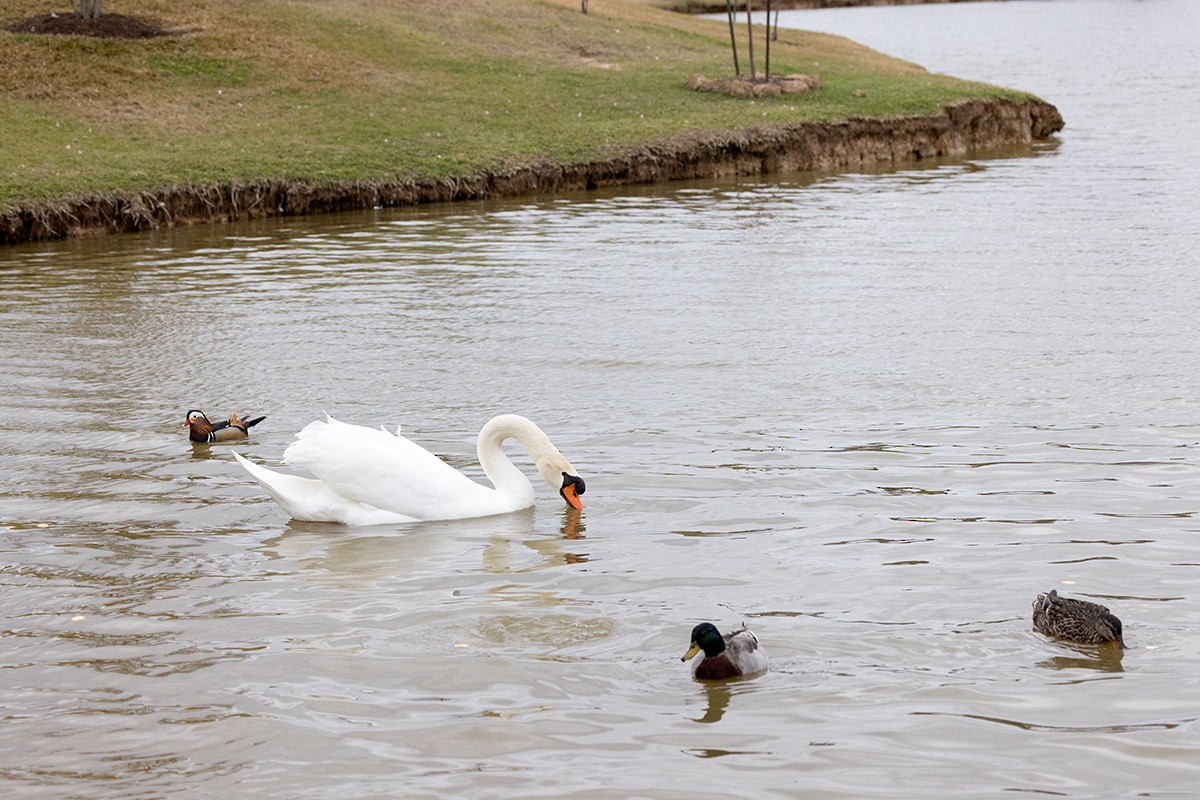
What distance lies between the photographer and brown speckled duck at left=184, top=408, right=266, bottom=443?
12688mm

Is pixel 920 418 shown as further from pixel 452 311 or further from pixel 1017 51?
pixel 1017 51

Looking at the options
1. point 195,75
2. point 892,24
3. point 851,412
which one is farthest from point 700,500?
point 892,24

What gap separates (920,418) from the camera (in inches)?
520

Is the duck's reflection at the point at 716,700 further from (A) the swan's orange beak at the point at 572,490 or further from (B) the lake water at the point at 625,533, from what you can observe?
(A) the swan's orange beak at the point at 572,490

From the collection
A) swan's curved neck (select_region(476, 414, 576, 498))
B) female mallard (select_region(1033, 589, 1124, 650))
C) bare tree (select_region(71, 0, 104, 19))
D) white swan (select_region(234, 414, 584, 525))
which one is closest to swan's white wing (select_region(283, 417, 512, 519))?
white swan (select_region(234, 414, 584, 525))

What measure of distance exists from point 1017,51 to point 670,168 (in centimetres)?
4729

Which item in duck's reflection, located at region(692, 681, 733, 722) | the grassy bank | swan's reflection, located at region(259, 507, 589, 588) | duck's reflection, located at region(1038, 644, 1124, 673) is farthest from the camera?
the grassy bank

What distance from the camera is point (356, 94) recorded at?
35969 millimetres

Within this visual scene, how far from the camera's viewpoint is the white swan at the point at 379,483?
10.6 metres

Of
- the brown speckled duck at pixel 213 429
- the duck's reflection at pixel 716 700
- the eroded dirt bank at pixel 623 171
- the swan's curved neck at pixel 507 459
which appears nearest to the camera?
the duck's reflection at pixel 716 700

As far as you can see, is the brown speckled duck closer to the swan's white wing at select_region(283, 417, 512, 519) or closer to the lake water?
the lake water

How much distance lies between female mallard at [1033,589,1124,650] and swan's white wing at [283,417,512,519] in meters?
4.63

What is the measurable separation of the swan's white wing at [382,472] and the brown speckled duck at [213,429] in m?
2.10

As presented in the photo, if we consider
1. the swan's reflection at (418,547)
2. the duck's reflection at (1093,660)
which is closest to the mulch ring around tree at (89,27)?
the swan's reflection at (418,547)
